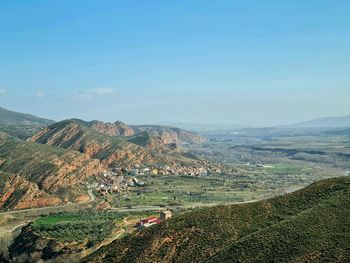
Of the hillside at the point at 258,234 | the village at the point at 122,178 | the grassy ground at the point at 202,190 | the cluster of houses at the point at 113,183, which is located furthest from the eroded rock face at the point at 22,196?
the hillside at the point at 258,234

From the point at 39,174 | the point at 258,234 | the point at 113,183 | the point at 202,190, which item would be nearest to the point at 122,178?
the point at 113,183

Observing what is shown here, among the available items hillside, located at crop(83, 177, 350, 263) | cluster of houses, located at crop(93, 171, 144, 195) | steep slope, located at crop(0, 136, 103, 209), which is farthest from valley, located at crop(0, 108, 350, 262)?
cluster of houses, located at crop(93, 171, 144, 195)

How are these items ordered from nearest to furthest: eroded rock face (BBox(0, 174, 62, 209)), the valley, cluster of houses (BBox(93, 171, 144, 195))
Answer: the valley, eroded rock face (BBox(0, 174, 62, 209)), cluster of houses (BBox(93, 171, 144, 195))

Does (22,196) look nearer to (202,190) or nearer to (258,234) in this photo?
(202,190)

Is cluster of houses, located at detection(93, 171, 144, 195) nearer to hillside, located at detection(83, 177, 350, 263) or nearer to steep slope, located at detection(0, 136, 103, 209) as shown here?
steep slope, located at detection(0, 136, 103, 209)

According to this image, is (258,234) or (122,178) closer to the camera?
(258,234)

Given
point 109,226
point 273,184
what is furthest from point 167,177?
point 109,226

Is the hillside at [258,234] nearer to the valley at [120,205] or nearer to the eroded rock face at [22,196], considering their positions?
the valley at [120,205]
